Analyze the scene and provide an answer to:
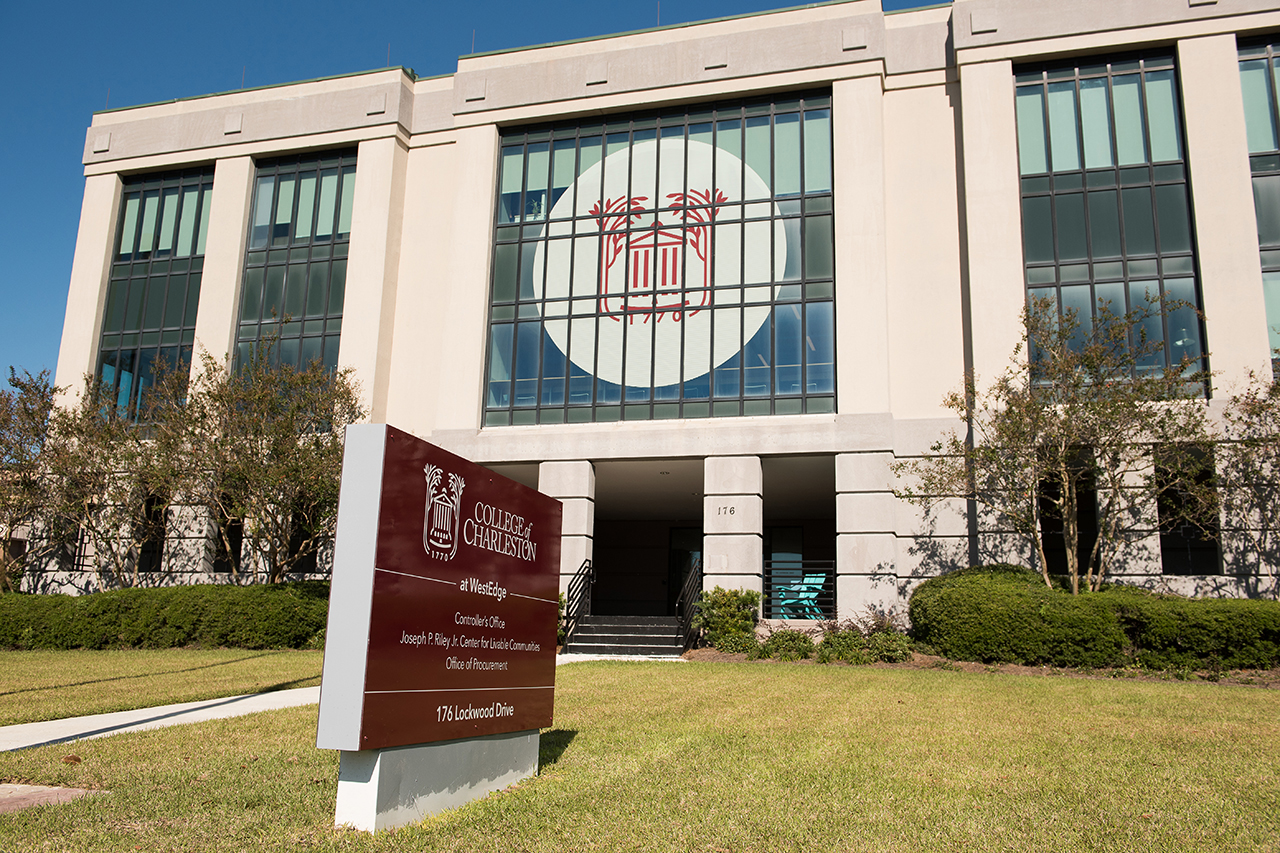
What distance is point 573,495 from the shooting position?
23.2m

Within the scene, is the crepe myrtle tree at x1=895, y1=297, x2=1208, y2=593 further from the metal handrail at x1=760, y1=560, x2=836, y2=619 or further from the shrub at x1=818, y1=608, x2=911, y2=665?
the metal handrail at x1=760, y1=560, x2=836, y2=619

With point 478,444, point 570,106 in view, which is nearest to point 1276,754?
point 478,444

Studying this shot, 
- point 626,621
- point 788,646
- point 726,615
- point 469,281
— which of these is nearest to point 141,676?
point 626,621

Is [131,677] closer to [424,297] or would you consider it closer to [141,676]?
[141,676]

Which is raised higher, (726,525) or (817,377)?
(817,377)

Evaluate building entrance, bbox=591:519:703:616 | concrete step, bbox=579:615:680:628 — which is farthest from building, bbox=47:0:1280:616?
building entrance, bbox=591:519:703:616

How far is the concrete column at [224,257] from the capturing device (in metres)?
27.0

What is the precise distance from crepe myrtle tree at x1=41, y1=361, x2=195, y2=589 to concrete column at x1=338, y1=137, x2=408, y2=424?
4478mm

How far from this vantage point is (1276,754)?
816cm

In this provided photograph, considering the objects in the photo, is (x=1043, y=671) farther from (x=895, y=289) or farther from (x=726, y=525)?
(x=895, y=289)

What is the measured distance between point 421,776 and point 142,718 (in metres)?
5.78

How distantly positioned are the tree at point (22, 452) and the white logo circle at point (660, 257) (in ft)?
44.7

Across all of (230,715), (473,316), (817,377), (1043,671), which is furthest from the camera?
(473,316)

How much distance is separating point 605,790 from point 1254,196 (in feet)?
70.3
